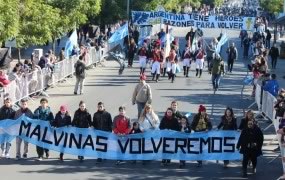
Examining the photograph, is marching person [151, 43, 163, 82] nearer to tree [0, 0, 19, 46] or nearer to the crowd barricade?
the crowd barricade

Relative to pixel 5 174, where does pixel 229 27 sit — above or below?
above

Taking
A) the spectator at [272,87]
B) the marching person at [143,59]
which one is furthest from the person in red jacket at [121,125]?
the marching person at [143,59]

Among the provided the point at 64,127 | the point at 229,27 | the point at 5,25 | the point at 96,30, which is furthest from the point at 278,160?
the point at 96,30

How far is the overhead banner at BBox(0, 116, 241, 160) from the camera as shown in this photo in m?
17.2

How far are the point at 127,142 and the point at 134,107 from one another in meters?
8.09

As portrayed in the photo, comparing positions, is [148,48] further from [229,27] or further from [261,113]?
[261,113]

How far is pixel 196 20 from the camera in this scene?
1695 inches

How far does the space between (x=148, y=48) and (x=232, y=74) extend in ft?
14.7

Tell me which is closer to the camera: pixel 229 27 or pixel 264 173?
pixel 264 173

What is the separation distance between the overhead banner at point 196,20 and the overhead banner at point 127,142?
25.0 metres

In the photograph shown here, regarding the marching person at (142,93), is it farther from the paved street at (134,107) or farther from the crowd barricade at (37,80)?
the crowd barricade at (37,80)

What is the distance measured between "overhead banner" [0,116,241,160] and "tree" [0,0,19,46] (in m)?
7.35

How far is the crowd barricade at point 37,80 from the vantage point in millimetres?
24109

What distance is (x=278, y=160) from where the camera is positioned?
1797 cm
